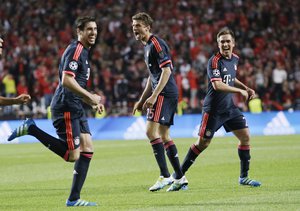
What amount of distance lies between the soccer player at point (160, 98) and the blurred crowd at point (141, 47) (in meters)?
16.8

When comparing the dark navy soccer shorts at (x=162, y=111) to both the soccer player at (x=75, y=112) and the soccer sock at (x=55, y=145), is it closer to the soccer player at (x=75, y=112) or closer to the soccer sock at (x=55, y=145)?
the soccer player at (x=75, y=112)

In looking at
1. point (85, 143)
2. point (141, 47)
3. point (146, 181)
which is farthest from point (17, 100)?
point (141, 47)

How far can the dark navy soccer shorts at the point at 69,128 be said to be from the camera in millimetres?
8977

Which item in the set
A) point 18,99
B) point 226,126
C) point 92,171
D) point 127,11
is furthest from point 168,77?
point 127,11

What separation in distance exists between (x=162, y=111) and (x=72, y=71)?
7.06 feet

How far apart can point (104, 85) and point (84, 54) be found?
19937mm

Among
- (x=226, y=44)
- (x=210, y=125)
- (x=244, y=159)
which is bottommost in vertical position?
(x=244, y=159)

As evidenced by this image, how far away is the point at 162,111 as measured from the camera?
10602 mm

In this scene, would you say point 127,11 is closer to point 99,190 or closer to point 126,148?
point 126,148

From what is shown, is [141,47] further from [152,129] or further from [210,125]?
[152,129]

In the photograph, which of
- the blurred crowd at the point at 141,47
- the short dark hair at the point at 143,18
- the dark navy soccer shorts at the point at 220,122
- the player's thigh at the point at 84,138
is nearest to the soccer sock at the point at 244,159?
the dark navy soccer shorts at the point at 220,122

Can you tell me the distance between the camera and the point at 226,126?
11.1 meters

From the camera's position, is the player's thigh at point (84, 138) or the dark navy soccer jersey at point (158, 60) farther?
the dark navy soccer jersey at point (158, 60)

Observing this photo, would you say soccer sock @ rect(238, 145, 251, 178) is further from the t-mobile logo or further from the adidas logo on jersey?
the adidas logo on jersey
